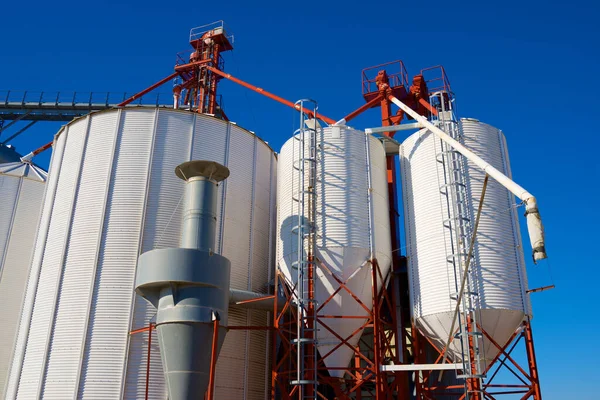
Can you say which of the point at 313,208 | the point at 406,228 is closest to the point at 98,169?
the point at 313,208

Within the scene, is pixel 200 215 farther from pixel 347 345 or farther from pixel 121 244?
pixel 347 345

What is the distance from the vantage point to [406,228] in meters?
25.3

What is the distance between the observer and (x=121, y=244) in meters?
24.3

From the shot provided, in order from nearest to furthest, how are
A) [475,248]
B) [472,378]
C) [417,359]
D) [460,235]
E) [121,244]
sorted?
[472,378] < [460,235] < [475,248] < [417,359] < [121,244]

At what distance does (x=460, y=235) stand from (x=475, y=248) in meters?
0.94

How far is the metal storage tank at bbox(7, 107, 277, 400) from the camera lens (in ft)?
74.1

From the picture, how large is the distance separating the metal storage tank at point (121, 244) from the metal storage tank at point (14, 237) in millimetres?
4393

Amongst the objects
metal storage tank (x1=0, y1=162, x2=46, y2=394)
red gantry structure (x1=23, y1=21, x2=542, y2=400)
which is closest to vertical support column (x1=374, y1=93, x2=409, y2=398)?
red gantry structure (x1=23, y1=21, x2=542, y2=400)

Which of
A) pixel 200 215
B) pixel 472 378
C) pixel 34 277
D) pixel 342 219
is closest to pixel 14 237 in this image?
pixel 34 277

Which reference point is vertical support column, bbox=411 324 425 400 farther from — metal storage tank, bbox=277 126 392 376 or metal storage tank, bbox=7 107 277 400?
metal storage tank, bbox=7 107 277 400

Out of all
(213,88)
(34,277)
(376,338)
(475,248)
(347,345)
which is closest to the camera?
(376,338)

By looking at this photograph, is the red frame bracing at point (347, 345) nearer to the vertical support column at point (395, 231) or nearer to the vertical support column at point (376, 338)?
the vertical support column at point (376, 338)

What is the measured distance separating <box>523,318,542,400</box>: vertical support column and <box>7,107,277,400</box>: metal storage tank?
11.0 m

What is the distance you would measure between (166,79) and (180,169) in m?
17.4
